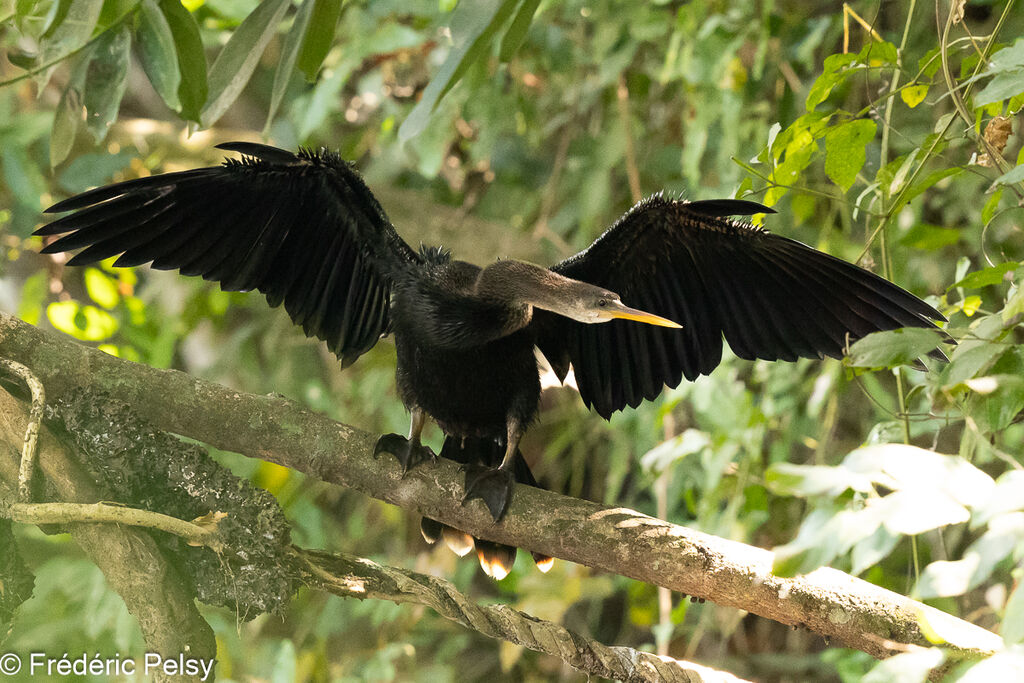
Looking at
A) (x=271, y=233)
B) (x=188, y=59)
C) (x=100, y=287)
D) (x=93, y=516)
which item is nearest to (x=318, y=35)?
(x=188, y=59)

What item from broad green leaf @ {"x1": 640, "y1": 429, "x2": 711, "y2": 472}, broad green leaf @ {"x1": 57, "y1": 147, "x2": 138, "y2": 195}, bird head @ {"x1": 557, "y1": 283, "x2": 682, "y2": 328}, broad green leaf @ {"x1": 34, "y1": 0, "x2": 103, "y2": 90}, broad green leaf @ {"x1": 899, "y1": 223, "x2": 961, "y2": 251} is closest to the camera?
broad green leaf @ {"x1": 34, "y1": 0, "x2": 103, "y2": 90}

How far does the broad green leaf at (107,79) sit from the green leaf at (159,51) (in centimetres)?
4

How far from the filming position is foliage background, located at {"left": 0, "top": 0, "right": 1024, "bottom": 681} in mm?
1585

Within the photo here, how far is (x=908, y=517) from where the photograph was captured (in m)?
0.71

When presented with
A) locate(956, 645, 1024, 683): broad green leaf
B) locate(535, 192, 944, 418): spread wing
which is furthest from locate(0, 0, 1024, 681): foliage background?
locate(956, 645, 1024, 683): broad green leaf

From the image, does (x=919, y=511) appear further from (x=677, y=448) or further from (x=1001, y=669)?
(x=677, y=448)

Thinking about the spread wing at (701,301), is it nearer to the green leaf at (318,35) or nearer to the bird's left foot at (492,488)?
the bird's left foot at (492,488)

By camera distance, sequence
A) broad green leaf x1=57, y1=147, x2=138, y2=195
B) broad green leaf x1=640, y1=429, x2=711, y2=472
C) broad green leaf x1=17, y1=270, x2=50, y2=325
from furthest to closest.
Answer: broad green leaf x1=57, y1=147, x2=138, y2=195 → broad green leaf x1=17, y1=270, x2=50, y2=325 → broad green leaf x1=640, y1=429, x2=711, y2=472

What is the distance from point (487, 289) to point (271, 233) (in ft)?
1.51

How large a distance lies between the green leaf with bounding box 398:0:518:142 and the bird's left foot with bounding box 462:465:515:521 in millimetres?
673

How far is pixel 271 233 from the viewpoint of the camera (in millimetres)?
1841

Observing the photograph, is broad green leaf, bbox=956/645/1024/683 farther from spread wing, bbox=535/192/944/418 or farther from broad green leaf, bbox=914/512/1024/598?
spread wing, bbox=535/192/944/418

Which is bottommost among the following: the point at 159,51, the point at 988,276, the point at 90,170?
the point at 988,276

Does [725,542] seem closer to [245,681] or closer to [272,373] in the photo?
[245,681]
